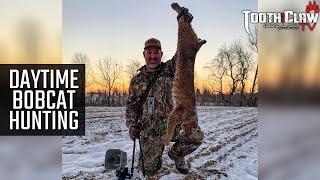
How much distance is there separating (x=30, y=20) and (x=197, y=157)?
1695 mm

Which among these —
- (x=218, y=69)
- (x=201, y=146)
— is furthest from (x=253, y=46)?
(x=201, y=146)

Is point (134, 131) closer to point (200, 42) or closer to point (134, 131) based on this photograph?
point (134, 131)

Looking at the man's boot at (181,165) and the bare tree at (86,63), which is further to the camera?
the man's boot at (181,165)

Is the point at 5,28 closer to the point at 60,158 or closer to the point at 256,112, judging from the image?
the point at 60,158

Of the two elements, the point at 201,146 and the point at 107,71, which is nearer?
the point at 107,71

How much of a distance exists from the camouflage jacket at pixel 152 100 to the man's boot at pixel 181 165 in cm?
24

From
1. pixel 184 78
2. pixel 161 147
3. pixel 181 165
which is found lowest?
pixel 181 165

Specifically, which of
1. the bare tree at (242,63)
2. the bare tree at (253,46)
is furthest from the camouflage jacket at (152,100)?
the bare tree at (253,46)

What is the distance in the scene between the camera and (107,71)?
11.9 ft

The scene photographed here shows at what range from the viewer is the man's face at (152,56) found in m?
3.67

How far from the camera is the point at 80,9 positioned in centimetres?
360

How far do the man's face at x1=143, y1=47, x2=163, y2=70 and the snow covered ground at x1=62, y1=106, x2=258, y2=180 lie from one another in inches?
16.4

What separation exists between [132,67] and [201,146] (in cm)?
84

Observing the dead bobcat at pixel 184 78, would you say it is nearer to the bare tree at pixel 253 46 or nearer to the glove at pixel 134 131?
the glove at pixel 134 131
